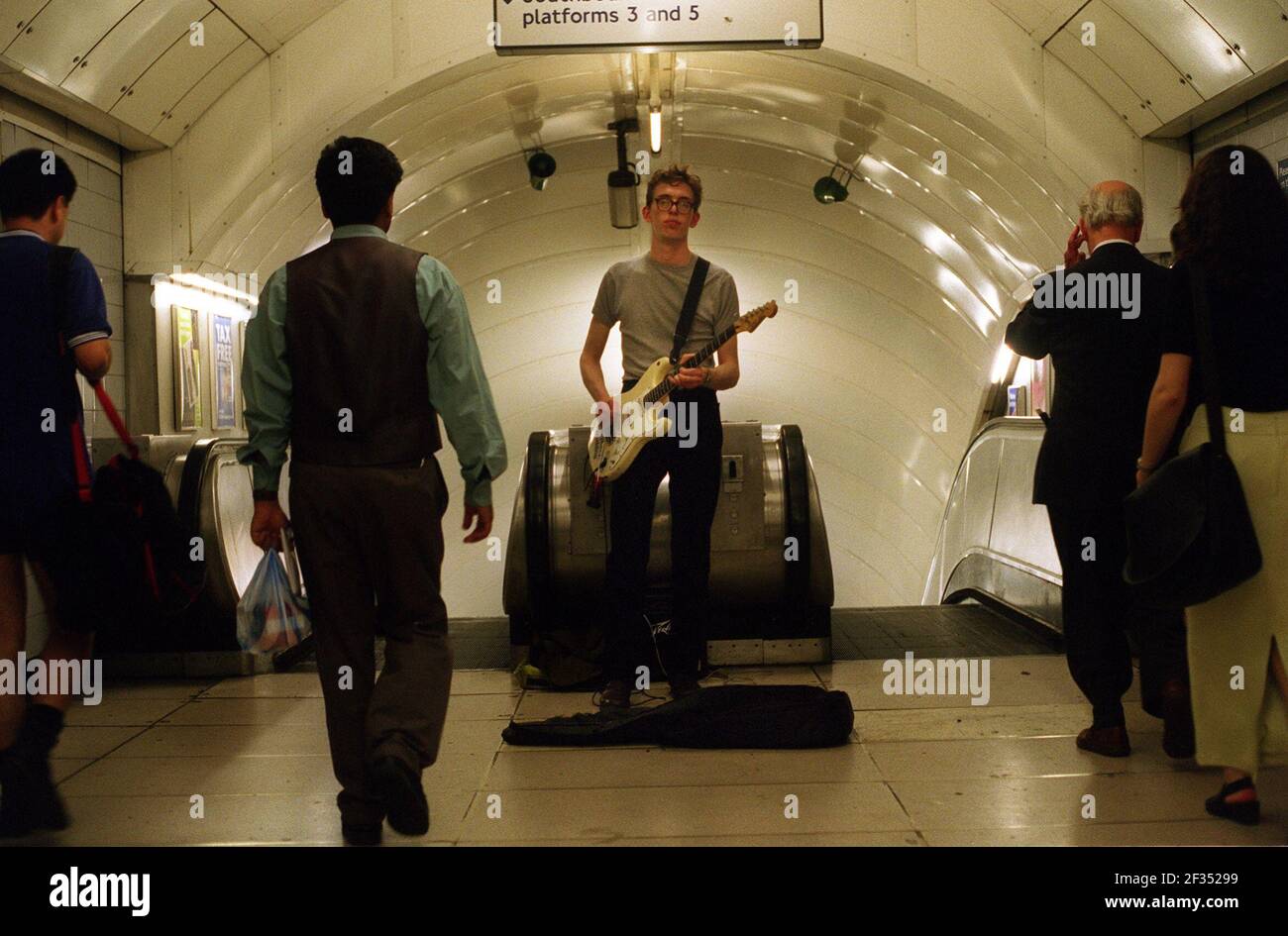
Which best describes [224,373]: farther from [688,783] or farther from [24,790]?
[688,783]

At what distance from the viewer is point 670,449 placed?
4934mm

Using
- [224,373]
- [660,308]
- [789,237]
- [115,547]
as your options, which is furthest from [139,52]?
[789,237]

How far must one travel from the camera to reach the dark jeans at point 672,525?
4.92m

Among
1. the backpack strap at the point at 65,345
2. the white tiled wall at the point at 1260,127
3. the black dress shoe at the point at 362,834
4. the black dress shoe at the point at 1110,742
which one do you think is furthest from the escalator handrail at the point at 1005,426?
the backpack strap at the point at 65,345

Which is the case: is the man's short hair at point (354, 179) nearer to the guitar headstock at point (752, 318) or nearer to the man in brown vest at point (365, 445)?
the man in brown vest at point (365, 445)

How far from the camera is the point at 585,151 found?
12.1m

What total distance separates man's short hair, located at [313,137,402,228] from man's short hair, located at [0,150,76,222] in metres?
0.77

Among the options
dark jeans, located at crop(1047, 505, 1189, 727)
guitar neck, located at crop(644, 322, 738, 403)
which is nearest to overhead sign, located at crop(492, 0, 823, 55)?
guitar neck, located at crop(644, 322, 738, 403)

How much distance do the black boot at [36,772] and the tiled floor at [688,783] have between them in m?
0.09

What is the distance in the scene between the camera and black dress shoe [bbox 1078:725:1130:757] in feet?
13.9

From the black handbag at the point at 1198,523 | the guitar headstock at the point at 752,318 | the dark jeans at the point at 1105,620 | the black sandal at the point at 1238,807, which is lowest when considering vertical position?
the black sandal at the point at 1238,807

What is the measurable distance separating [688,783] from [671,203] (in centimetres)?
218
